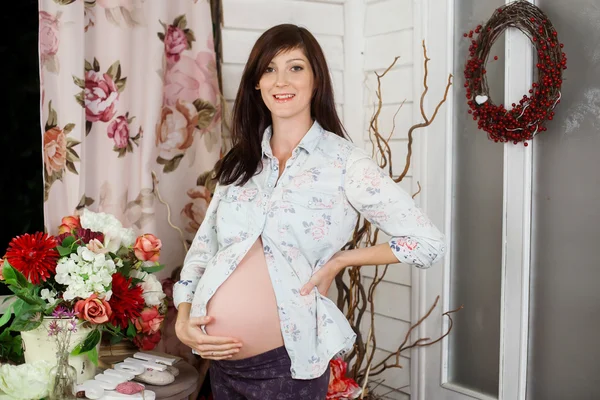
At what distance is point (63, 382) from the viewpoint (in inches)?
59.7

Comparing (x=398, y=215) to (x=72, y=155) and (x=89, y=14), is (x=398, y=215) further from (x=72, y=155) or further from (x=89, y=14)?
(x=89, y=14)

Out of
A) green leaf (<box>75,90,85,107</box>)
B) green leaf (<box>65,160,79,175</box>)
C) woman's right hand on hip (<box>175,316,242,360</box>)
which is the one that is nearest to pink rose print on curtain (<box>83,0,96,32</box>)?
green leaf (<box>75,90,85,107</box>)

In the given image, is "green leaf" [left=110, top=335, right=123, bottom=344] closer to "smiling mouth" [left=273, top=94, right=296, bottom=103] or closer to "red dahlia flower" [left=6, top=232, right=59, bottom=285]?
"red dahlia flower" [left=6, top=232, right=59, bottom=285]

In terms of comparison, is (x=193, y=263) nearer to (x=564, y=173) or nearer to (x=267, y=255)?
(x=267, y=255)

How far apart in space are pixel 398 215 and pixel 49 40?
1.26 meters

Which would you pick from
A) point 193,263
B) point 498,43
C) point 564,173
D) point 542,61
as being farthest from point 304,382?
point 498,43

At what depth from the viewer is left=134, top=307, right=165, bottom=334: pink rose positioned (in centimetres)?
191

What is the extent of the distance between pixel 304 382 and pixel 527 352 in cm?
95

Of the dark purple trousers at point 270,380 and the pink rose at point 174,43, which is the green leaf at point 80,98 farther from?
the dark purple trousers at point 270,380

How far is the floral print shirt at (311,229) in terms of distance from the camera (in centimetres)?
163

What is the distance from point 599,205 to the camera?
6.58 ft

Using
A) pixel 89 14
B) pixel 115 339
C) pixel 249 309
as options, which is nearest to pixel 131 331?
pixel 115 339

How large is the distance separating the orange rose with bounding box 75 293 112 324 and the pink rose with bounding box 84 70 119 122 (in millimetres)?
787

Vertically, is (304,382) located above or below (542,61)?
below
